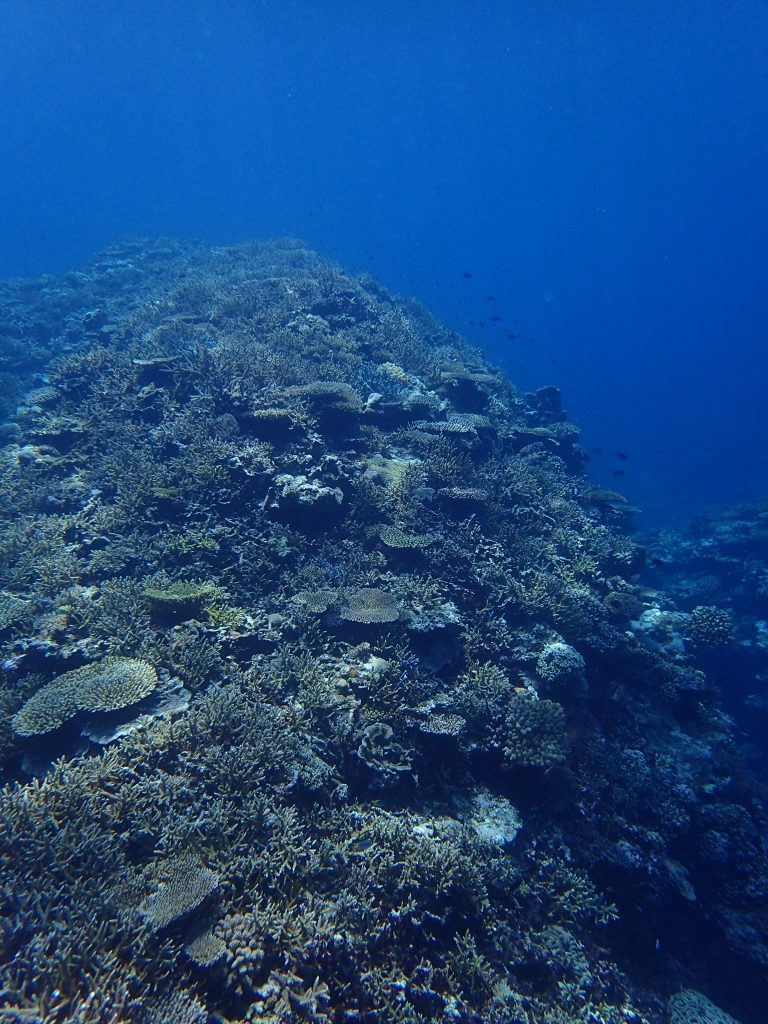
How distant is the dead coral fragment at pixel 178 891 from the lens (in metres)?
4.14

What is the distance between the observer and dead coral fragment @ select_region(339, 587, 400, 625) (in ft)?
25.5

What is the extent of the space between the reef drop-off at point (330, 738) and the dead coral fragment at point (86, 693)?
37 millimetres

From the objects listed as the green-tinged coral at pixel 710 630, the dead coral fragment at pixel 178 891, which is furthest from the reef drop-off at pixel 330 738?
the green-tinged coral at pixel 710 630

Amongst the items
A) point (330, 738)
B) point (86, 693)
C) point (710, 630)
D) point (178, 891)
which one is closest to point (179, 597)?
point (86, 693)

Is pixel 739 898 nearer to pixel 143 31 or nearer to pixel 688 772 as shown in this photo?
pixel 688 772

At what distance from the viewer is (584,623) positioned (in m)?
9.56

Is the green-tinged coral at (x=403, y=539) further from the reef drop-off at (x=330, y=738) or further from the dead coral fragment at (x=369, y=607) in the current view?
the dead coral fragment at (x=369, y=607)

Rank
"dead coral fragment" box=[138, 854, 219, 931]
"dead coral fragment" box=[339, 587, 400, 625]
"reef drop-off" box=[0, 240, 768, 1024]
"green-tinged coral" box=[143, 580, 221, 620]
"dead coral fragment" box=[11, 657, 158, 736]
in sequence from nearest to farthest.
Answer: "dead coral fragment" box=[138, 854, 219, 931], "reef drop-off" box=[0, 240, 768, 1024], "dead coral fragment" box=[11, 657, 158, 736], "green-tinged coral" box=[143, 580, 221, 620], "dead coral fragment" box=[339, 587, 400, 625]

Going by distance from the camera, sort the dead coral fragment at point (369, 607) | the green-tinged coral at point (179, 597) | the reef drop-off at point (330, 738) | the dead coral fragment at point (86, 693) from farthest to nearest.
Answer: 1. the dead coral fragment at point (369, 607)
2. the green-tinged coral at point (179, 597)
3. the dead coral fragment at point (86, 693)
4. the reef drop-off at point (330, 738)

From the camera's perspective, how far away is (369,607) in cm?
801

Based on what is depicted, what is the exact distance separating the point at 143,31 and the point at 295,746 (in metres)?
140

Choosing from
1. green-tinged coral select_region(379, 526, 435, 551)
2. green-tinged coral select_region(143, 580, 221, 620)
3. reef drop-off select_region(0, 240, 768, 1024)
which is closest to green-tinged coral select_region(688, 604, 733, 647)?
reef drop-off select_region(0, 240, 768, 1024)

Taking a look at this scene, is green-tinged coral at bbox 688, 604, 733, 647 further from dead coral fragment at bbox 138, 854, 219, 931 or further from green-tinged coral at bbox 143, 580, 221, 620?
dead coral fragment at bbox 138, 854, 219, 931

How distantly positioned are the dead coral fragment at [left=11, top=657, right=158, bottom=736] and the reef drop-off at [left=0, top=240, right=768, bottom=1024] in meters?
0.04
